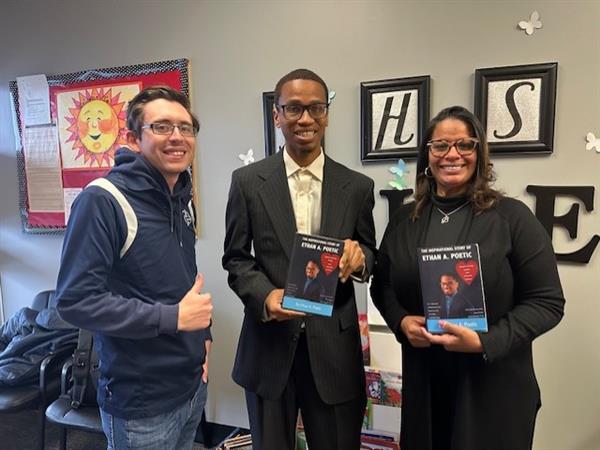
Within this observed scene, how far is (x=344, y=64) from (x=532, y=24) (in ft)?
2.58

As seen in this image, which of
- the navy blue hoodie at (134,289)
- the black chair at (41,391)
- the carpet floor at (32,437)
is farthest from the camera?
the carpet floor at (32,437)

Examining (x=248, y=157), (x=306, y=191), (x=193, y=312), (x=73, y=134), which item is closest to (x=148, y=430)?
(x=193, y=312)

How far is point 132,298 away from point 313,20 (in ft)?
5.13

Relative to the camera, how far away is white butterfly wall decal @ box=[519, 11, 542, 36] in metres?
1.78

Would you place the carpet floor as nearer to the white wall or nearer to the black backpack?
the black backpack

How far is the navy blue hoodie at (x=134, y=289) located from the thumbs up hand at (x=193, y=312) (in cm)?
2

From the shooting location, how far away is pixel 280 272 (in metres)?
1.27

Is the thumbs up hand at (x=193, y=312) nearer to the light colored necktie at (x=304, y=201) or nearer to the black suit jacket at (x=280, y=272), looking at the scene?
the black suit jacket at (x=280, y=272)

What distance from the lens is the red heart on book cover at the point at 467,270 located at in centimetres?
110

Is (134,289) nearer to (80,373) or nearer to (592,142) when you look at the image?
(80,373)

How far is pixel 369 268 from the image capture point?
1.32 meters

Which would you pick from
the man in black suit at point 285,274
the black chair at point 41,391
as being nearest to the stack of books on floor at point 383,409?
the man in black suit at point 285,274

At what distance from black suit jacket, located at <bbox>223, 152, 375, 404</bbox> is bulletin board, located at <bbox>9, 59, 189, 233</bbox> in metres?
1.28

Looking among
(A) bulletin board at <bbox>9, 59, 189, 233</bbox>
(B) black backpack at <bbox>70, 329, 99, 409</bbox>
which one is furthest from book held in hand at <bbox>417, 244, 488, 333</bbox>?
(A) bulletin board at <bbox>9, 59, 189, 233</bbox>
